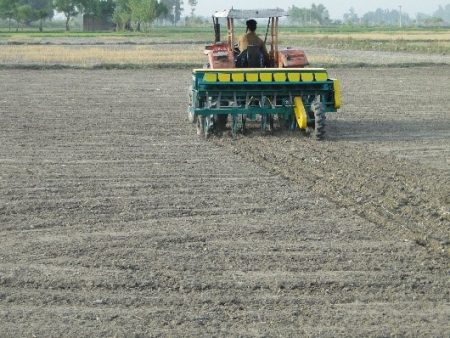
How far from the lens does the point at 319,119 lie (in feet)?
49.9

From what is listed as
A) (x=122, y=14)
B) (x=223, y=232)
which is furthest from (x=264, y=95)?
(x=122, y=14)

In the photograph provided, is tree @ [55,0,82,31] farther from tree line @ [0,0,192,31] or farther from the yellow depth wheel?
the yellow depth wheel

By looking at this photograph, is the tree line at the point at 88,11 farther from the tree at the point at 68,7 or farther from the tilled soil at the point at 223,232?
the tilled soil at the point at 223,232

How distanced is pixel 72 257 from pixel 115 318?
1640 mm

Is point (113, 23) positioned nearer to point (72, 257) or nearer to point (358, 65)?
point (358, 65)

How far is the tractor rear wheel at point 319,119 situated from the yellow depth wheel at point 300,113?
16cm

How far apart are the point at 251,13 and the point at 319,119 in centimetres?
269

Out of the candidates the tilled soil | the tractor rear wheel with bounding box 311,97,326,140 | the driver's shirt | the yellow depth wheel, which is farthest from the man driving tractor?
the tractor rear wheel with bounding box 311,97,326,140

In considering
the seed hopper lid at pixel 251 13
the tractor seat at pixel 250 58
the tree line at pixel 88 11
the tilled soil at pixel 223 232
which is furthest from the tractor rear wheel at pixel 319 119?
the tree line at pixel 88 11

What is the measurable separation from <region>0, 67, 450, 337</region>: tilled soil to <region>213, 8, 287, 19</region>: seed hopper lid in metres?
2.00

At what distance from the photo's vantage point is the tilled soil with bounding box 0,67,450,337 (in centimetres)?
665

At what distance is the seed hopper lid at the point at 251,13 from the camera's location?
16614 millimetres

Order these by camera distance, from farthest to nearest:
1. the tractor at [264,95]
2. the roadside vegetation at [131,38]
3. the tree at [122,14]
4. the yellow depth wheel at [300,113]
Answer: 1. the tree at [122,14]
2. the roadside vegetation at [131,38]
3. the tractor at [264,95]
4. the yellow depth wheel at [300,113]

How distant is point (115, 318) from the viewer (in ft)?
21.5
